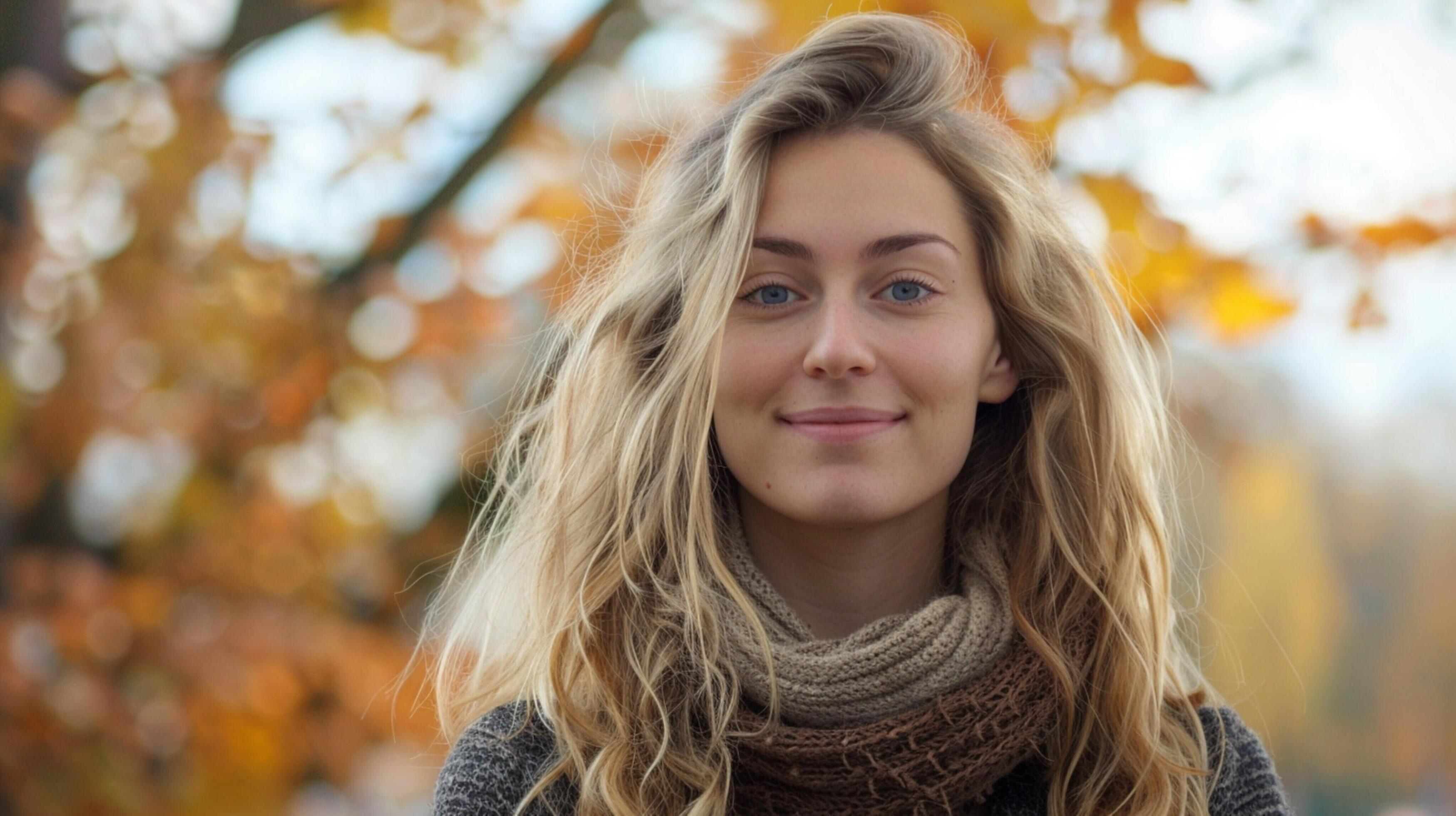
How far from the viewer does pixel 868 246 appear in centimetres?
210

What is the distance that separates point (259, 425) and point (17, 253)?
782mm

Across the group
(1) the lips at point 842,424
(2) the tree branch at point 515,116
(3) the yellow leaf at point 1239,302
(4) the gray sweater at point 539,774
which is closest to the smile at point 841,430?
(1) the lips at point 842,424

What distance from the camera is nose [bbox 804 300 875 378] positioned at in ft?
6.62

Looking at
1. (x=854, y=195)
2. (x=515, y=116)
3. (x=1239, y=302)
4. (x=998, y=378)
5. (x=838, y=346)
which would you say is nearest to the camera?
(x=838, y=346)

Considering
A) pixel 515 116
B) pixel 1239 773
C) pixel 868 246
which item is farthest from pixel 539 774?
pixel 515 116

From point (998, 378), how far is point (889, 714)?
1.83 feet

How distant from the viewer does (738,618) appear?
6.95 feet

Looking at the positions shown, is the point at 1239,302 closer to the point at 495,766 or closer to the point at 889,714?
the point at 889,714

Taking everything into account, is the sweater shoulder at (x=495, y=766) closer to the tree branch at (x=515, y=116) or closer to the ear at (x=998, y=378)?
the ear at (x=998, y=378)

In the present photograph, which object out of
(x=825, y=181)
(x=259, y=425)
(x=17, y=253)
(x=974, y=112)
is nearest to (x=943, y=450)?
(x=825, y=181)

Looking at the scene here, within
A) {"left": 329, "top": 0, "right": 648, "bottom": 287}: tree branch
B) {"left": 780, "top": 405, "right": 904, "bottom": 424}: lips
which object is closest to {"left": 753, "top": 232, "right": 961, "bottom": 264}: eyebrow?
{"left": 780, "top": 405, "right": 904, "bottom": 424}: lips

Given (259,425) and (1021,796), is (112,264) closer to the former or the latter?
(259,425)

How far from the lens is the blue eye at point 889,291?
211 centimetres

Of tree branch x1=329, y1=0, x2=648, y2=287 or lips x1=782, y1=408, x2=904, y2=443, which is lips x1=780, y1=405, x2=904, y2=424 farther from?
tree branch x1=329, y1=0, x2=648, y2=287
